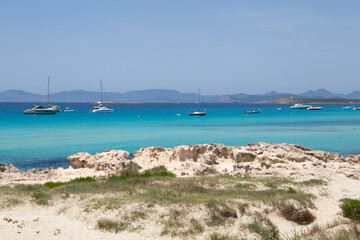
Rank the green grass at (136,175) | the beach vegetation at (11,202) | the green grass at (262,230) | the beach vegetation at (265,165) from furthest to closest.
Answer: the beach vegetation at (265,165) → the green grass at (136,175) → the beach vegetation at (11,202) → the green grass at (262,230)

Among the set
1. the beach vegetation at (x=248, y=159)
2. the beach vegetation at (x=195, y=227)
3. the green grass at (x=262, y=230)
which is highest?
the beach vegetation at (x=248, y=159)

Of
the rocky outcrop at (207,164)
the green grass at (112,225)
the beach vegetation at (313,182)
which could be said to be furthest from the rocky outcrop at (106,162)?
the beach vegetation at (313,182)

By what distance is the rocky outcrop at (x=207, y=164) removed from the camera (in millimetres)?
15586

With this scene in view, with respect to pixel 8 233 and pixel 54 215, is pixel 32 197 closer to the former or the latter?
pixel 54 215

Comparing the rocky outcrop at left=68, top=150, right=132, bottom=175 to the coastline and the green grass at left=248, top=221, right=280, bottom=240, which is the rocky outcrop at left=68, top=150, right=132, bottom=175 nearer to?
the coastline

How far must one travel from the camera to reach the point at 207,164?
1831 cm

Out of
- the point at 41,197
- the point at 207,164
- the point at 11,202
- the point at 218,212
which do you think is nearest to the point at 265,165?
the point at 207,164

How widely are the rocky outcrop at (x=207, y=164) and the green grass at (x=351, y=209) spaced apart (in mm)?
3954

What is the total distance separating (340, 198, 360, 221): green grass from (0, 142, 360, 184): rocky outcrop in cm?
395

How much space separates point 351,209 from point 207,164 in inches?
358

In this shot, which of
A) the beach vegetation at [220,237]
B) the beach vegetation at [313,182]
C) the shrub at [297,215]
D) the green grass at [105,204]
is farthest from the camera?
the beach vegetation at [313,182]

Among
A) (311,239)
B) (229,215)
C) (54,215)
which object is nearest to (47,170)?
(54,215)

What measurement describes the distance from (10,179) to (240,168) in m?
10.3

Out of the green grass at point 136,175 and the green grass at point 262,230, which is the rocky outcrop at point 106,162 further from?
the green grass at point 262,230
